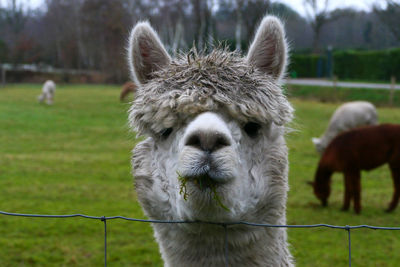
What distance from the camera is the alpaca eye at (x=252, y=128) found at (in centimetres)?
205

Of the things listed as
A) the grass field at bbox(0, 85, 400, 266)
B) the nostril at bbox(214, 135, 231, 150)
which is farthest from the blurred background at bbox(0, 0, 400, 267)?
the nostril at bbox(214, 135, 231, 150)

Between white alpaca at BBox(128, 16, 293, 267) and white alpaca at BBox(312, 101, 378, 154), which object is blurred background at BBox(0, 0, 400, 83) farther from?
white alpaca at BBox(128, 16, 293, 267)

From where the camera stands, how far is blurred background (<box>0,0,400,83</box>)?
1247 inches

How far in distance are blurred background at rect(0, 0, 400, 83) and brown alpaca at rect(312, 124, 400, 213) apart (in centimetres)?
1306

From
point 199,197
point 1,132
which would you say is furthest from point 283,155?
point 1,132

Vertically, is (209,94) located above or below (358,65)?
above

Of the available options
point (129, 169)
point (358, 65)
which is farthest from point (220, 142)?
point (358, 65)

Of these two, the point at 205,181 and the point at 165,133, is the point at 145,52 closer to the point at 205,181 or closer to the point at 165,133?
the point at 165,133

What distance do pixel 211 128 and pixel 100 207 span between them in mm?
6247

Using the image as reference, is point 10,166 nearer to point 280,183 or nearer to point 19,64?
point 280,183

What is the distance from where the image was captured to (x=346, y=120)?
41.9 feet

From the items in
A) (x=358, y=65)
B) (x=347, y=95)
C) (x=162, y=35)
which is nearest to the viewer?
(x=347, y=95)

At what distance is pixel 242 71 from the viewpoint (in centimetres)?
214

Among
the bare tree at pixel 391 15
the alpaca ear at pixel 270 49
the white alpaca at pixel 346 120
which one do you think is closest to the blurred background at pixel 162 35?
the bare tree at pixel 391 15
